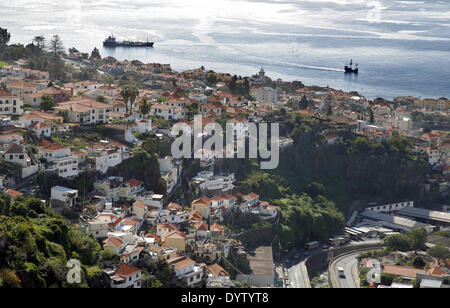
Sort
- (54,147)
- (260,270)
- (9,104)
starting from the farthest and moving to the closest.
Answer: (9,104), (54,147), (260,270)

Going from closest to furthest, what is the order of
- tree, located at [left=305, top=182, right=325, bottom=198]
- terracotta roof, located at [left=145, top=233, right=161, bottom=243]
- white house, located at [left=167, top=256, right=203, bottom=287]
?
white house, located at [left=167, top=256, right=203, bottom=287] → terracotta roof, located at [left=145, top=233, right=161, bottom=243] → tree, located at [left=305, top=182, right=325, bottom=198]

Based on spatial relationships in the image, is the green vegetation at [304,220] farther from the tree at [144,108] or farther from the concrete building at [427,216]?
the tree at [144,108]

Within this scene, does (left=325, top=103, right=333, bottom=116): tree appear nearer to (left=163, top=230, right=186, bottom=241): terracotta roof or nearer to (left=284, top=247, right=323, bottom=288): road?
(left=284, top=247, right=323, bottom=288): road

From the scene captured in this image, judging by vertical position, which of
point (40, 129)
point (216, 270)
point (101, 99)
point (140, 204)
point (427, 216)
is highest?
point (101, 99)

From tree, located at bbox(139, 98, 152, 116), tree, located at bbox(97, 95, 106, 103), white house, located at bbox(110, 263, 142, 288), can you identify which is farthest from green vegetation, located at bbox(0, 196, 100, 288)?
tree, located at bbox(97, 95, 106, 103)

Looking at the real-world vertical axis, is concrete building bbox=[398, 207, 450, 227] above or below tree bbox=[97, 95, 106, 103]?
below

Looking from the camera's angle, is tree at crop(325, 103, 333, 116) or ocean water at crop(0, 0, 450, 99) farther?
ocean water at crop(0, 0, 450, 99)

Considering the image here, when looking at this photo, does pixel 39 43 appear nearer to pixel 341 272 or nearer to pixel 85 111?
pixel 85 111

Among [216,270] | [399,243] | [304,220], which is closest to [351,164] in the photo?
[304,220]
